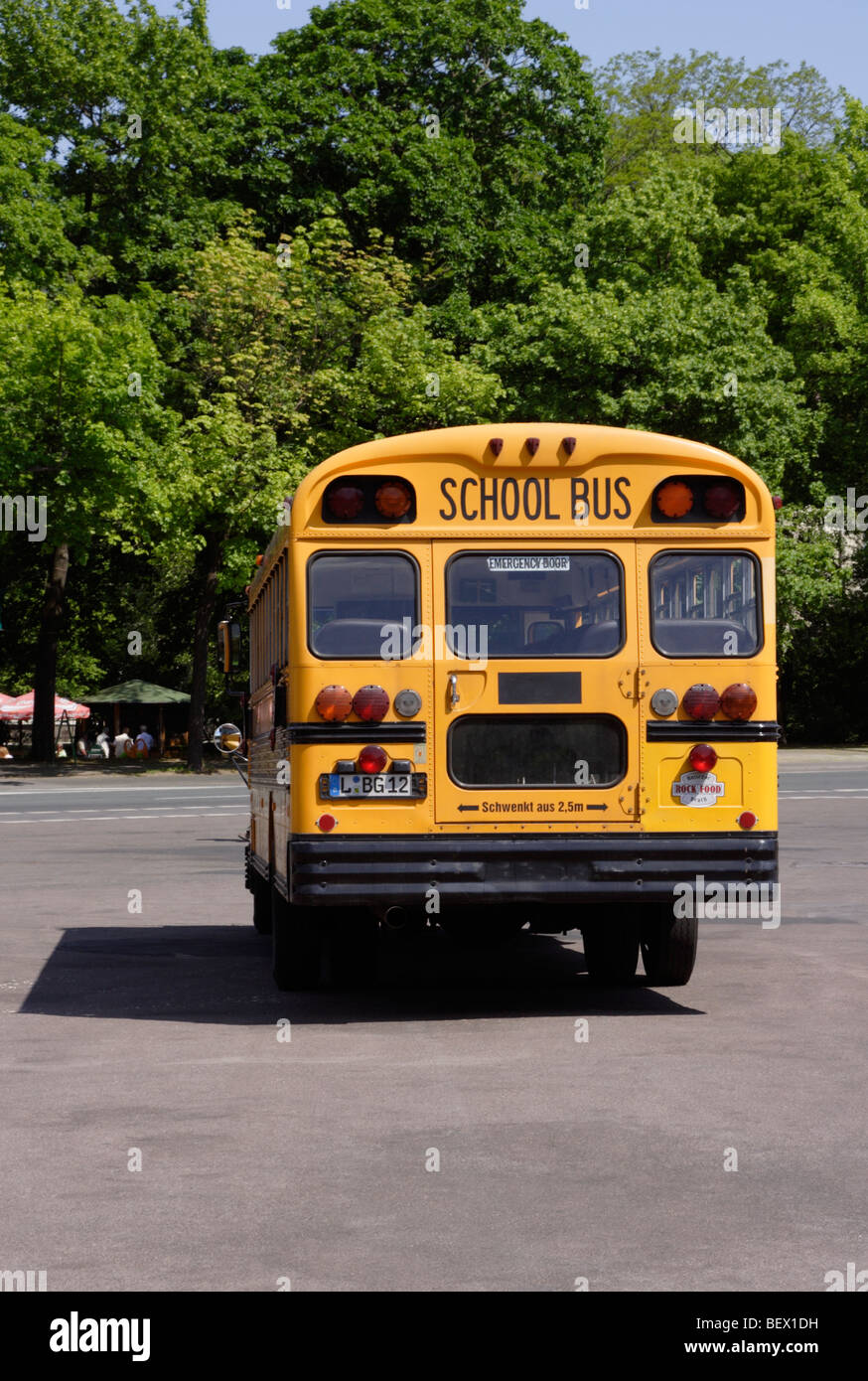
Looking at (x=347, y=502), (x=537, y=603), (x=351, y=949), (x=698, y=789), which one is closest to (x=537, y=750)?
(x=537, y=603)

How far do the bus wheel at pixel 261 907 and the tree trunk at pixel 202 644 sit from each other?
3029 centimetres

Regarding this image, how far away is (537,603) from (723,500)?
116 cm

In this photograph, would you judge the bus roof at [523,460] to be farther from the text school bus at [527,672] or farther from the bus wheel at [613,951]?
the bus wheel at [613,951]

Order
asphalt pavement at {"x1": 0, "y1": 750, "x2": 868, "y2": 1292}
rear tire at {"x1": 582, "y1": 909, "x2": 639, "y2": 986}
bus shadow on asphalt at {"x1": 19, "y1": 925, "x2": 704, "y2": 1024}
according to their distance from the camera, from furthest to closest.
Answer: rear tire at {"x1": 582, "y1": 909, "x2": 639, "y2": 986} → bus shadow on asphalt at {"x1": 19, "y1": 925, "x2": 704, "y2": 1024} → asphalt pavement at {"x1": 0, "y1": 750, "x2": 868, "y2": 1292}

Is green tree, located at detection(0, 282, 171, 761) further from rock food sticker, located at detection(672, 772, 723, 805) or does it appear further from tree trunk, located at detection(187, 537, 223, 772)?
rock food sticker, located at detection(672, 772, 723, 805)

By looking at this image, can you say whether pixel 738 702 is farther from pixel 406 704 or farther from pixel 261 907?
pixel 261 907

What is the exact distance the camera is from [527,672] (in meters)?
10.3

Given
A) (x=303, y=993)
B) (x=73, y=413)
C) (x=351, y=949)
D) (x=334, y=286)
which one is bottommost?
(x=303, y=993)

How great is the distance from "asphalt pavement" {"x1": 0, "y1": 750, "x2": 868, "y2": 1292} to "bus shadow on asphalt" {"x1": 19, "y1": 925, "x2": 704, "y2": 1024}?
40 millimetres

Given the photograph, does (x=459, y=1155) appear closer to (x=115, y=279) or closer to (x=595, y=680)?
(x=595, y=680)

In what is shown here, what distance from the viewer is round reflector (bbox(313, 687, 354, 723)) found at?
33.6 ft

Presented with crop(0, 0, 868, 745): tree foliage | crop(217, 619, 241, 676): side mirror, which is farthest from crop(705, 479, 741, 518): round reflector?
crop(0, 0, 868, 745): tree foliage

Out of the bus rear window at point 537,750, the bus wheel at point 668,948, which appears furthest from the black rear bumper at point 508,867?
the bus wheel at point 668,948
